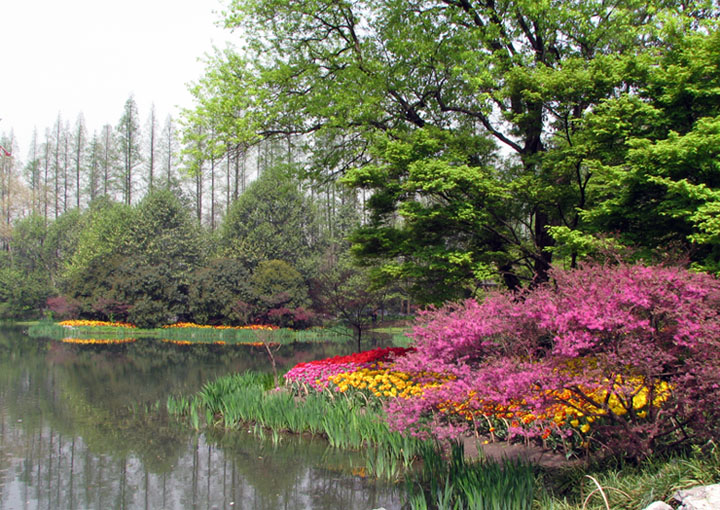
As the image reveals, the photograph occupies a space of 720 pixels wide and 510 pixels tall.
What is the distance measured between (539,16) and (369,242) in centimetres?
545

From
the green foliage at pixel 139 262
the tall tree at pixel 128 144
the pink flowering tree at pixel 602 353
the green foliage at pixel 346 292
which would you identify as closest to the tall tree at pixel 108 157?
the tall tree at pixel 128 144

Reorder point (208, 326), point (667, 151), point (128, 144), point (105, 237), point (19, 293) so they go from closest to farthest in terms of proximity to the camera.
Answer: point (667, 151), point (208, 326), point (105, 237), point (19, 293), point (128, 144)

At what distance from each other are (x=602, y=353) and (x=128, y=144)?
50440mm

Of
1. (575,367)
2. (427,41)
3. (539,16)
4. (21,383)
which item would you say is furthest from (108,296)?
(575,367)

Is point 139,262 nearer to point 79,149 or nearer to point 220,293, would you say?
point 220,293

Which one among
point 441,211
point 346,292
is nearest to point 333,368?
point 441,211

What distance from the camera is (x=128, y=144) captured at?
4822 centimetres

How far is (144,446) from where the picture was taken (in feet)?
25.0

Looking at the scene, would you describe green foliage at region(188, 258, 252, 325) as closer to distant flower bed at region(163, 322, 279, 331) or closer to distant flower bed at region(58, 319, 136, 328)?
distant flower bed at region(163, 322, 279, 331)

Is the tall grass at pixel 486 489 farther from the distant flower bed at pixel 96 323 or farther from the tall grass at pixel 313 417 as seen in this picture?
the distant flower bed at pixel 96 323

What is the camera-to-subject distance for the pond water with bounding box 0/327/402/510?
18.4ft

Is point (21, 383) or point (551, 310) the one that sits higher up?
point (551, 310)

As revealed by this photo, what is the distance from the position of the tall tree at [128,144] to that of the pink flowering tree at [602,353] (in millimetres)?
48425

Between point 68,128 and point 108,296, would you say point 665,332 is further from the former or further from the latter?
point 68,128
